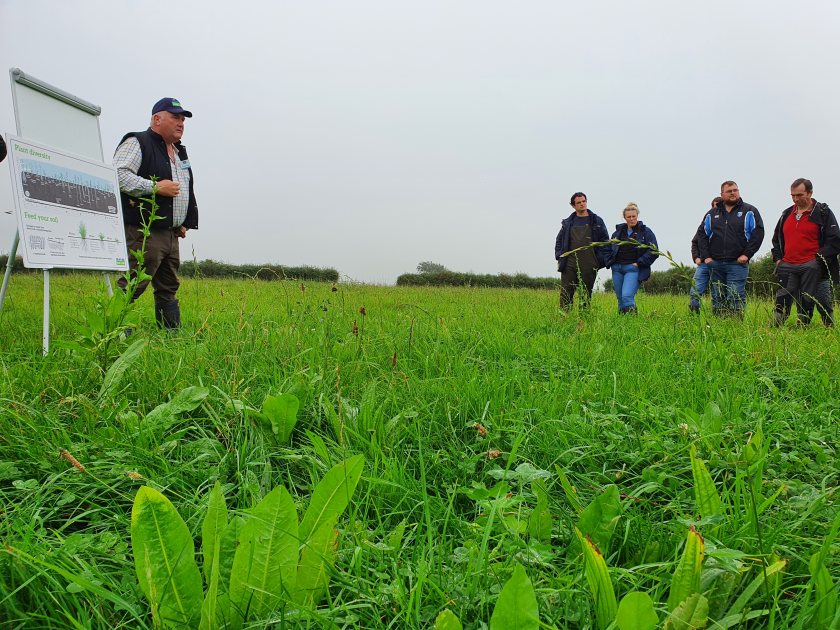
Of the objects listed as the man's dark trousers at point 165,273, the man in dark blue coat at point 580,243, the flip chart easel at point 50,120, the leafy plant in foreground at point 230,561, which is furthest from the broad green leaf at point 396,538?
the man in dark blue coat at point 580,243

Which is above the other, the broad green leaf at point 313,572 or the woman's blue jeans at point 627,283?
the woman's blue jeans at point 627,283

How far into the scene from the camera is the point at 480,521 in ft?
4.91

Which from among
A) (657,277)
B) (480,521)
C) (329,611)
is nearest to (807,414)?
(480,521)

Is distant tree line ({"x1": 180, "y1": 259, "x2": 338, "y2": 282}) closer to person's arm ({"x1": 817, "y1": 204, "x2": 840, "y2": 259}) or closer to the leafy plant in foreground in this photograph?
the leafy plant in foreground

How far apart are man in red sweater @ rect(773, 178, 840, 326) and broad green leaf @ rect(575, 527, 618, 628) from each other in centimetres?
648

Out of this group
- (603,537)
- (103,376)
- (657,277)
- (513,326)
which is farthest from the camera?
(657,277)

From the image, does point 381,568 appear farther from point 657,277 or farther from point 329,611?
point 657,277

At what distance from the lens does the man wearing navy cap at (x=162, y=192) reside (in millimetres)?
4469

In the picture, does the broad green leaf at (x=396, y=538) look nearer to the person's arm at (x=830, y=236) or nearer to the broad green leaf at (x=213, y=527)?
the broad green leaf at (x=213, y=527)

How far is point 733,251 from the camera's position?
6.87 meters

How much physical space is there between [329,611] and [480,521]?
0.57 meters

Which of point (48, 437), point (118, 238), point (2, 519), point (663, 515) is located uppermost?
point (118, 238)

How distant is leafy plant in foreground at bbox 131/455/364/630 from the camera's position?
3.58ft

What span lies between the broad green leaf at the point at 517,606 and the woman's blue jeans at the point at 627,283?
7.09 m
